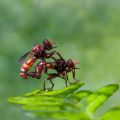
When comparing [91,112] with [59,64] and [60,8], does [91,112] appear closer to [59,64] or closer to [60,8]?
[59,64]

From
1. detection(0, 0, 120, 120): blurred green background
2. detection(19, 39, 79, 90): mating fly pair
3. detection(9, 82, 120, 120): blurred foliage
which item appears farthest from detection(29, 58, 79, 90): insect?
detection(0, 0, 120, 120): blurred green background

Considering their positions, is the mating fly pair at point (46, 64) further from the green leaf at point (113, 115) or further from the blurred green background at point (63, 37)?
the blurred green background at point (63, 37)

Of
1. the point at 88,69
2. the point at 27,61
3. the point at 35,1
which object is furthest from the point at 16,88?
the point at 27,61

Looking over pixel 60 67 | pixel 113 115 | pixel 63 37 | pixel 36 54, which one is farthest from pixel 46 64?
pixel 63 37

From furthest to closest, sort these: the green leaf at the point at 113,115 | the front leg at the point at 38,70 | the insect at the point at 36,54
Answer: the insect at the point at 36,54
the front leg at the point at 38,70
the green leaf at the point at 113,115

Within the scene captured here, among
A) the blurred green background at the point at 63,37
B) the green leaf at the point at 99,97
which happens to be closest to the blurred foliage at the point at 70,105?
the green leaf at the point at 99,97

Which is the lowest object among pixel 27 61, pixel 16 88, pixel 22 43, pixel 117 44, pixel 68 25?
pixel 27 61
